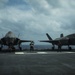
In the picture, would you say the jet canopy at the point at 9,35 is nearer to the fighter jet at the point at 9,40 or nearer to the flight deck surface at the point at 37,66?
the fighter jet at the point at 9,40

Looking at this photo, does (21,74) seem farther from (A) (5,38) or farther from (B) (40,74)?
(A) (5,38)

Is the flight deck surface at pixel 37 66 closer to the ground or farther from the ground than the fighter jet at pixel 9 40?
closer to the ground

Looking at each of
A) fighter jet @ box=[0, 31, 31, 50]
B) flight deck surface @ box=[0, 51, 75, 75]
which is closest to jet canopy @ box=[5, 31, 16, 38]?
fighter jet @ box=[0, 31, 31, 50]

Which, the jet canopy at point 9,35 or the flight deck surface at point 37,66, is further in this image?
the jet canopy at point 9,35

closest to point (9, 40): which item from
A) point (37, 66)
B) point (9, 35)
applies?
point (9, 35)

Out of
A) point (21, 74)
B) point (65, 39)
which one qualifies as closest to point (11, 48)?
point (65, 39)

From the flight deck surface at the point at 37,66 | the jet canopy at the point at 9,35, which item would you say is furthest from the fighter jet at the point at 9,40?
the flight deck surface at the point at 37,66

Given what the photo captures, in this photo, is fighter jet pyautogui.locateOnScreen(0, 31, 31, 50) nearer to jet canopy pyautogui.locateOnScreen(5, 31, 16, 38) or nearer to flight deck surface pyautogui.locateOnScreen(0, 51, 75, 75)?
jet canopy pyautogui.locateOnScreen(5, 31, 16, 38)

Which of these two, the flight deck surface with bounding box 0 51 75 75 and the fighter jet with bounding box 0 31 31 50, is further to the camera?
the fighter jet with bounding box 0 31 31 50

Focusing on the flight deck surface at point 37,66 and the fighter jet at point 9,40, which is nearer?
the flight deck surface at point 37,66

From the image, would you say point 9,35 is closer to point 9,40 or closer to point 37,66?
point 9,40

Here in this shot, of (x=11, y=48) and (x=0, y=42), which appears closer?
(x=11, y=48)

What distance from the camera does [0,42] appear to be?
4797 centimetres

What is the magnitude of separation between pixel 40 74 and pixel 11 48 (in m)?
31.8
